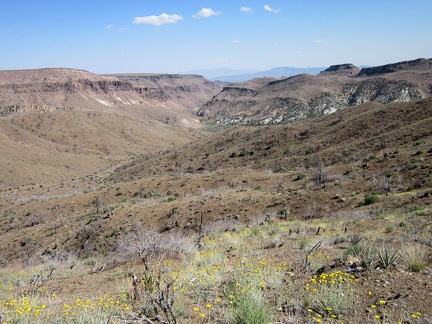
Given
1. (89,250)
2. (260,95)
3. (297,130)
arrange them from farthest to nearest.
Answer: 1. (260,95)
2. (297,130)
3. (89,250)

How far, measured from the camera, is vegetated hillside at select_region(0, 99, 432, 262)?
20.5 m

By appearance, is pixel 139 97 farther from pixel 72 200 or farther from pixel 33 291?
pixel 33 291

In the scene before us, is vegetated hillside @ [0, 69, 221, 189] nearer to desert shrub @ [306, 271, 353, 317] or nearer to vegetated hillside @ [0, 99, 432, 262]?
vegetated hillside @ [0, 99, 432, 262]

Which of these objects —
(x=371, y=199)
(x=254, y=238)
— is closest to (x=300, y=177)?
(x=371, y=199)

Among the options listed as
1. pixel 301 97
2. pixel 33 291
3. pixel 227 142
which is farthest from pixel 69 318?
pixel 301 97

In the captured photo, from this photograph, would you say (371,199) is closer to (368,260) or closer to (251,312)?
(368,260)

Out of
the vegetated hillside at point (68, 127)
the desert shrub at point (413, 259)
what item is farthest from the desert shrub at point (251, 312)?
the vegetated hillside at point (68, 127)

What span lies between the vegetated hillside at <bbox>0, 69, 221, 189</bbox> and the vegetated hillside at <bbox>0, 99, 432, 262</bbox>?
2463 cm

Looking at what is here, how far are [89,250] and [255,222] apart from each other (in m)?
10.5

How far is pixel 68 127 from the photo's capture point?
107 metres

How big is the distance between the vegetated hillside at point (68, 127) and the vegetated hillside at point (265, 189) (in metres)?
24.6

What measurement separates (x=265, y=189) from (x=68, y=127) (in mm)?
96435

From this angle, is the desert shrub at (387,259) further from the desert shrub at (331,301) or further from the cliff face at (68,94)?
the cliff face at (68,94)

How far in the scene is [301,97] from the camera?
133750 millimetres
